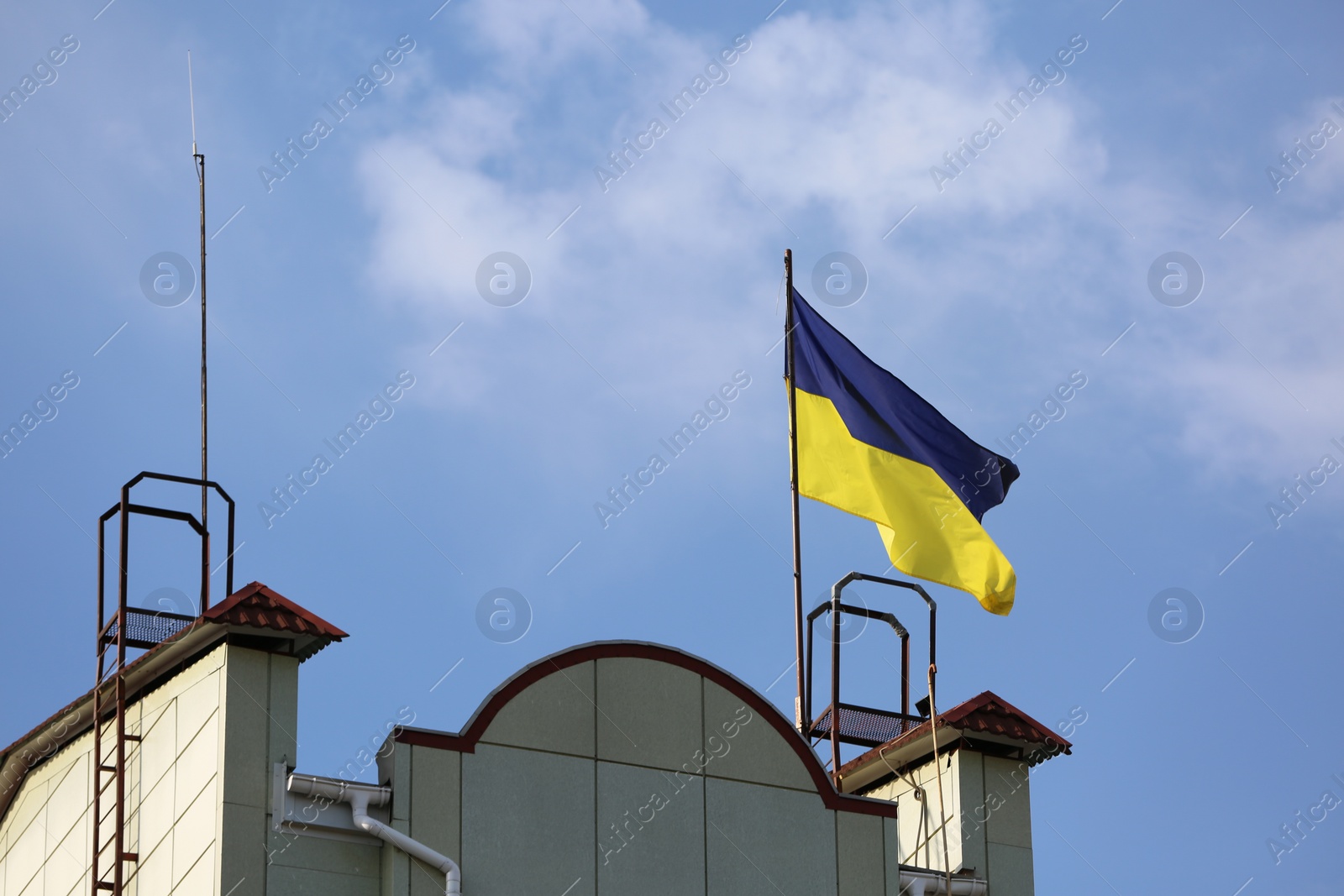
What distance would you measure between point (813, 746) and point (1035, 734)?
262 cm

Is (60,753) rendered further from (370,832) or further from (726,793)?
(726,793)

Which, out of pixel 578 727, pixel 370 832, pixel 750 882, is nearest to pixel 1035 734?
pixel 750 882

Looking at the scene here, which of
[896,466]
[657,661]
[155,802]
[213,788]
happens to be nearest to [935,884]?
[657,661]

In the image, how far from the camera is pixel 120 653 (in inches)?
797

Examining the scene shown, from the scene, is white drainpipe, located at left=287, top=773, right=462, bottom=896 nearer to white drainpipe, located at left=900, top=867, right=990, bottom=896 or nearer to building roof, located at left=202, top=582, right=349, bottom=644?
building roof, located at left=202, top=582, right=349, bottom=644

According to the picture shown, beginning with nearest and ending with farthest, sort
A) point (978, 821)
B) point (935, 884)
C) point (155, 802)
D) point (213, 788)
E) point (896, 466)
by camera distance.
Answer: point (213, 788), point (155, 802), point (935, 884), point (978, 821), point (896, 466)

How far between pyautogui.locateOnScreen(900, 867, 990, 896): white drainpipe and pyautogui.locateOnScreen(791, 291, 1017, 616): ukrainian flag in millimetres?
3547

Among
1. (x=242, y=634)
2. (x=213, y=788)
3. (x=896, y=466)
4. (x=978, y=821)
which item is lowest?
(x=213, y=788)

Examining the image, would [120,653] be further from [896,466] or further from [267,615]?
[896,466]

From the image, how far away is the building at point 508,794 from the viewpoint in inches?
765

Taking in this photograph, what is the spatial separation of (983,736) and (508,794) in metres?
5.85

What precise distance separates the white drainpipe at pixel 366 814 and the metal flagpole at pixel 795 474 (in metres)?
4.80

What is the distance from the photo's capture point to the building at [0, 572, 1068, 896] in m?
19.4

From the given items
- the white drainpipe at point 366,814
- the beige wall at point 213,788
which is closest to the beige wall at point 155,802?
the beige wall at point 213,788
